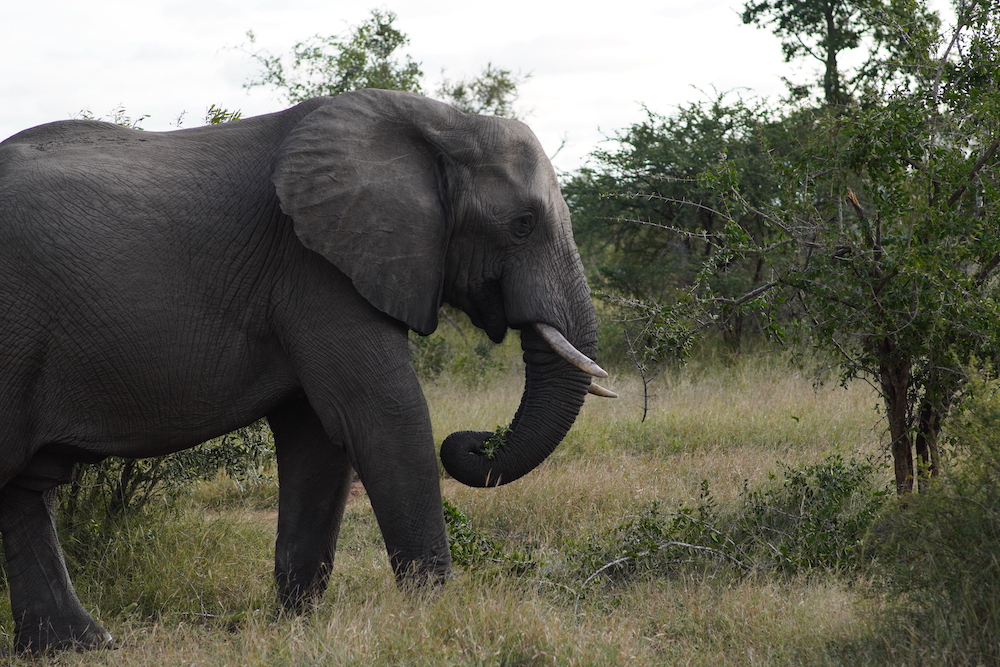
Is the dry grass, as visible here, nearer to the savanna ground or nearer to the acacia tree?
the savanna ground

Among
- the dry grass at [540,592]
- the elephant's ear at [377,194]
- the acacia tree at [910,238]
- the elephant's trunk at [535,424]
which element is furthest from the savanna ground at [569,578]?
the elephant's ear at [377,194]

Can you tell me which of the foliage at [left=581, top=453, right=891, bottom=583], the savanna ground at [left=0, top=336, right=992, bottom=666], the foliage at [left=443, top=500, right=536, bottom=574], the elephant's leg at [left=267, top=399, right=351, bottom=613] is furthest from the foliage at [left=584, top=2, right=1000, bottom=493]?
the elephant's leg at [left=267, top=399, right=351, bottom=613]

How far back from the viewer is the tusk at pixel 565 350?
4.27m

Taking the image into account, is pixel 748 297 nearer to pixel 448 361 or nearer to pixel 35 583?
pixel 35 583

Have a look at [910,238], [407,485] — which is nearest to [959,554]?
[910,238]

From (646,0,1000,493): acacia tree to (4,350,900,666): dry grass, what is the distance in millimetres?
1133

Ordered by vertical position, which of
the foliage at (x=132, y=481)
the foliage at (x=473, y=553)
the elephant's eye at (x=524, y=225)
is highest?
the elephant's eye at (x=524, y=225)

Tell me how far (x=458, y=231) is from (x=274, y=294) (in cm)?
81

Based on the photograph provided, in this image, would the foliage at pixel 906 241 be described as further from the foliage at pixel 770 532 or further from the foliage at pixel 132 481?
the foliage at pixel 132 481

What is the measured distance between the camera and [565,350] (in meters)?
4.29

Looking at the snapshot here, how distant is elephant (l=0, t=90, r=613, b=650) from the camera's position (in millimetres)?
4000

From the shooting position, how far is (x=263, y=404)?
4301 millimetres

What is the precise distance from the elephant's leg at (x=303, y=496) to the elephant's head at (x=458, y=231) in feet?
2.04

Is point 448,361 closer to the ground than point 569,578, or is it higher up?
higher up
